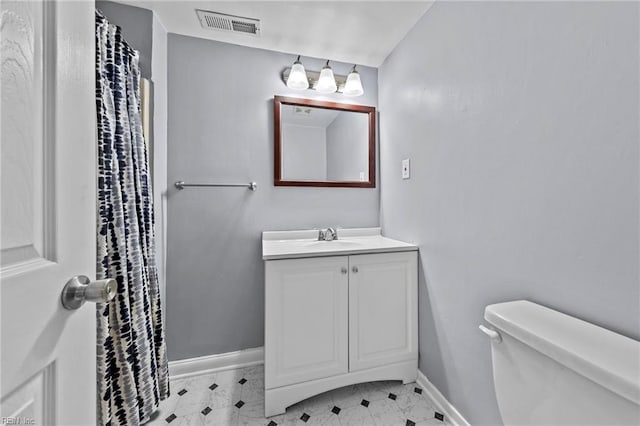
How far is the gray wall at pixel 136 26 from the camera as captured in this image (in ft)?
4.42

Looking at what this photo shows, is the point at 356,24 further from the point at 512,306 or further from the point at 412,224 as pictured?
the point at 512,306

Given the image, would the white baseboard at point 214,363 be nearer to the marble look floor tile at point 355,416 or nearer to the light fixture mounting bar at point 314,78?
the marble look floor tile at point 355,416

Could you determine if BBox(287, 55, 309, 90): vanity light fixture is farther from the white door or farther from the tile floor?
the tile floor

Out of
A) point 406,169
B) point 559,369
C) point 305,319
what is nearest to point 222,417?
point 305,319

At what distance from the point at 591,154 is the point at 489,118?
0.38 m

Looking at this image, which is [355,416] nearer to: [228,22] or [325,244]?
[325,244]

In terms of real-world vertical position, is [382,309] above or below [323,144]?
below

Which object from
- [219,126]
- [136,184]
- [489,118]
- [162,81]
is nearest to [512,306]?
[489,118]

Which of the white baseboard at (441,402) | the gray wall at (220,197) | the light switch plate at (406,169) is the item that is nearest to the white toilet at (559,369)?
the white baseboard at (441,402)

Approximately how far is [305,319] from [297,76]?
57.6 inches

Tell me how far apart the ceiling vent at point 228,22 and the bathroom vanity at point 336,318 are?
1.30 m

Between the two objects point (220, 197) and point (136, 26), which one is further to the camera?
point (220, 197)

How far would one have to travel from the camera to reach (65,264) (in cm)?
45

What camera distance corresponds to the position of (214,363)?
1.63 meters
